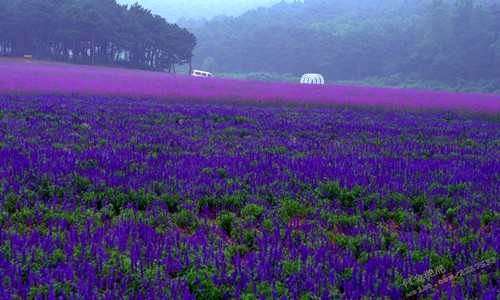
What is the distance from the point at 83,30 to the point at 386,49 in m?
Answer: 68.1

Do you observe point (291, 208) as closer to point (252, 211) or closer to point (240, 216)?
point (252, 211)

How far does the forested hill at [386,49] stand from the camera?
9125cm

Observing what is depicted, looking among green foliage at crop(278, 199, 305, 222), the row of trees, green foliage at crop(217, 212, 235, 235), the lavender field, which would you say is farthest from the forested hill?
green foliage at crop(217, 212, 235, 235)

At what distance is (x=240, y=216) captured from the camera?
17.2 feet

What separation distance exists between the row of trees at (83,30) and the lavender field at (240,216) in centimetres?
6289

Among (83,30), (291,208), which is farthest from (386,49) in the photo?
(291,208)

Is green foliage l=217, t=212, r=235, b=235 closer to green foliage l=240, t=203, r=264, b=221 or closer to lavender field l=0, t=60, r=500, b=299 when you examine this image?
lavender field l=0, t=60, r=500, b=299

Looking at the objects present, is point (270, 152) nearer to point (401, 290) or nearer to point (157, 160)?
point (157, 160)

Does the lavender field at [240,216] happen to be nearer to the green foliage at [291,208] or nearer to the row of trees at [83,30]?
the green foliage at [291,208]

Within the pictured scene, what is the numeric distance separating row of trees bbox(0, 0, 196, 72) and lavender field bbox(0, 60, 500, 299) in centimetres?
6289

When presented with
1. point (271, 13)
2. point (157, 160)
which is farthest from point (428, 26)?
point (157, 160)

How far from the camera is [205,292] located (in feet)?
10.7

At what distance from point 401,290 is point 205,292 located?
4.22 feet

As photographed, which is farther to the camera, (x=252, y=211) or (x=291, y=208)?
(x=291, y=208)
